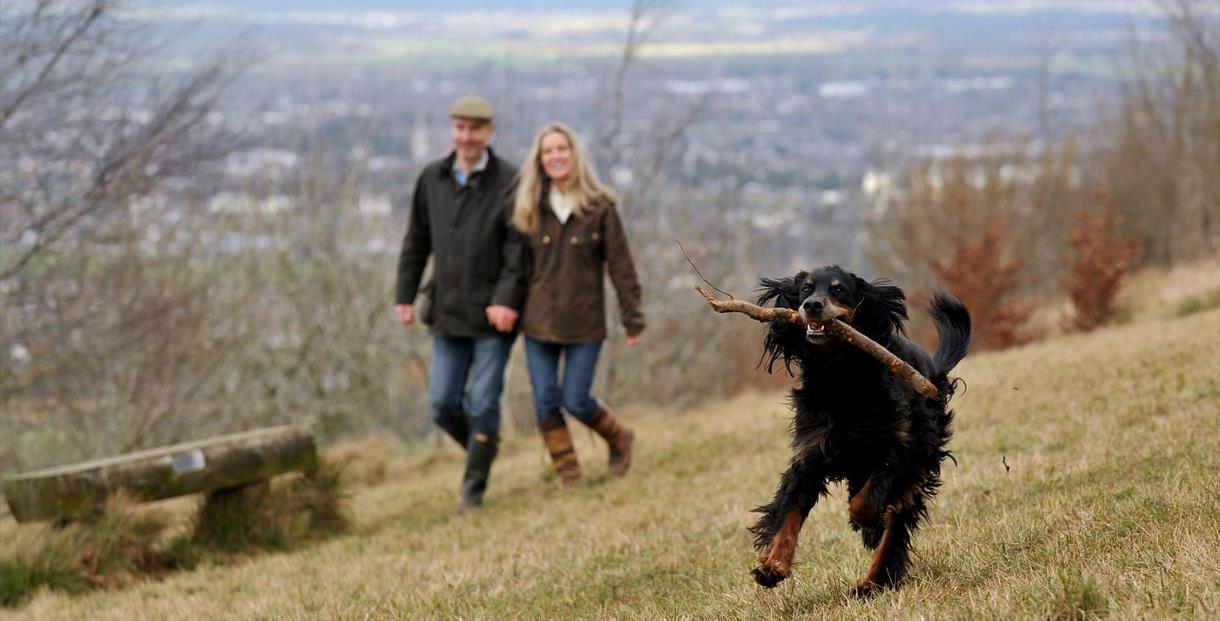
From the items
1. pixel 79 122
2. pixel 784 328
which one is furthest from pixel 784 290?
pixel 79 122

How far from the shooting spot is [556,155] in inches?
330

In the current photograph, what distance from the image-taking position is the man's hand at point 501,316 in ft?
27.3

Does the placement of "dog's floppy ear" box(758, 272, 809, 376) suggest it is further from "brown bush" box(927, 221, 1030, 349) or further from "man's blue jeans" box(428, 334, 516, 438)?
"brown bush" box(927, 221, 1030, 349)

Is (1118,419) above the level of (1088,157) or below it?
above

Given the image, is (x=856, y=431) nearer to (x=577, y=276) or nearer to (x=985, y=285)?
(x=577, y=276)

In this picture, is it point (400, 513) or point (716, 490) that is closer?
point (716, 490)

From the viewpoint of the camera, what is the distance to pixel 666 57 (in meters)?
31.5

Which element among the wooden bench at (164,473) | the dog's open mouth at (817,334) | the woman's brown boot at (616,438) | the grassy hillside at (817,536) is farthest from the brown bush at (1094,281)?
the dog's open mouth at (817,334)

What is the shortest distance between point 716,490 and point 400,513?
260 cm

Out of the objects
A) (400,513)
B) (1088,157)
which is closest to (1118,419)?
(400,513)

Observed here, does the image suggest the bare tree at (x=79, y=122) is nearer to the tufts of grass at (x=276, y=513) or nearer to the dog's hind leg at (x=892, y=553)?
the tufts of grass at (x=276, y=513)

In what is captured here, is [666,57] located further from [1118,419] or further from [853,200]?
[1118,419]

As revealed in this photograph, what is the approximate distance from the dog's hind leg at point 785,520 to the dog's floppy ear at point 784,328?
1.21 feet

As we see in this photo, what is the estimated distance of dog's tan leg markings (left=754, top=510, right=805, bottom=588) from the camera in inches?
175
